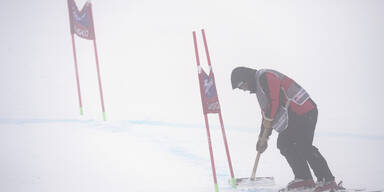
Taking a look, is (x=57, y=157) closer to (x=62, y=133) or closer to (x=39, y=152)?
(x=39, y=152)

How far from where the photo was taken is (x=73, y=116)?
608cm

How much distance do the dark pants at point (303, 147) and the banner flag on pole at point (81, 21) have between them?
12.7ft

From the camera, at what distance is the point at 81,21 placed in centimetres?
586

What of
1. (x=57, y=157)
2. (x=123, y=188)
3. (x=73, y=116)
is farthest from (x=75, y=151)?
(x=73, y=116)

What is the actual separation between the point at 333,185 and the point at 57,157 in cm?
277

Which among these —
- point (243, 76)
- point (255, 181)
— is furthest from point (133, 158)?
point (243, 76)

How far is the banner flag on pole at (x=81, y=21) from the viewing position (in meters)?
5.73

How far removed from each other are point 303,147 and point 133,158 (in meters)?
2.12

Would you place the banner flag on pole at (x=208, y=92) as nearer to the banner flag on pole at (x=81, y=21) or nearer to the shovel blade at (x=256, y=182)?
the shovel blade at (x=256, y=182)

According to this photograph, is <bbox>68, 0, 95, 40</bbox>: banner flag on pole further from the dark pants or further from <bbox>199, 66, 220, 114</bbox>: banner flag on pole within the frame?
the dark pants

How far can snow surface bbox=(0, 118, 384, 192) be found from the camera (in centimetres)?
349

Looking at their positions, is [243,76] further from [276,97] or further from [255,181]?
[255,181]

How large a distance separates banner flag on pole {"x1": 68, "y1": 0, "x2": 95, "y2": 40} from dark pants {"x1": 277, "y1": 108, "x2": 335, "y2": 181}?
3859 millimetres

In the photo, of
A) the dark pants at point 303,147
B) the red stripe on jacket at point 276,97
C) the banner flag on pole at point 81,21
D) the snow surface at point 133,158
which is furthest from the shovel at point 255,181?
the banner flag on pole at point 81,21
